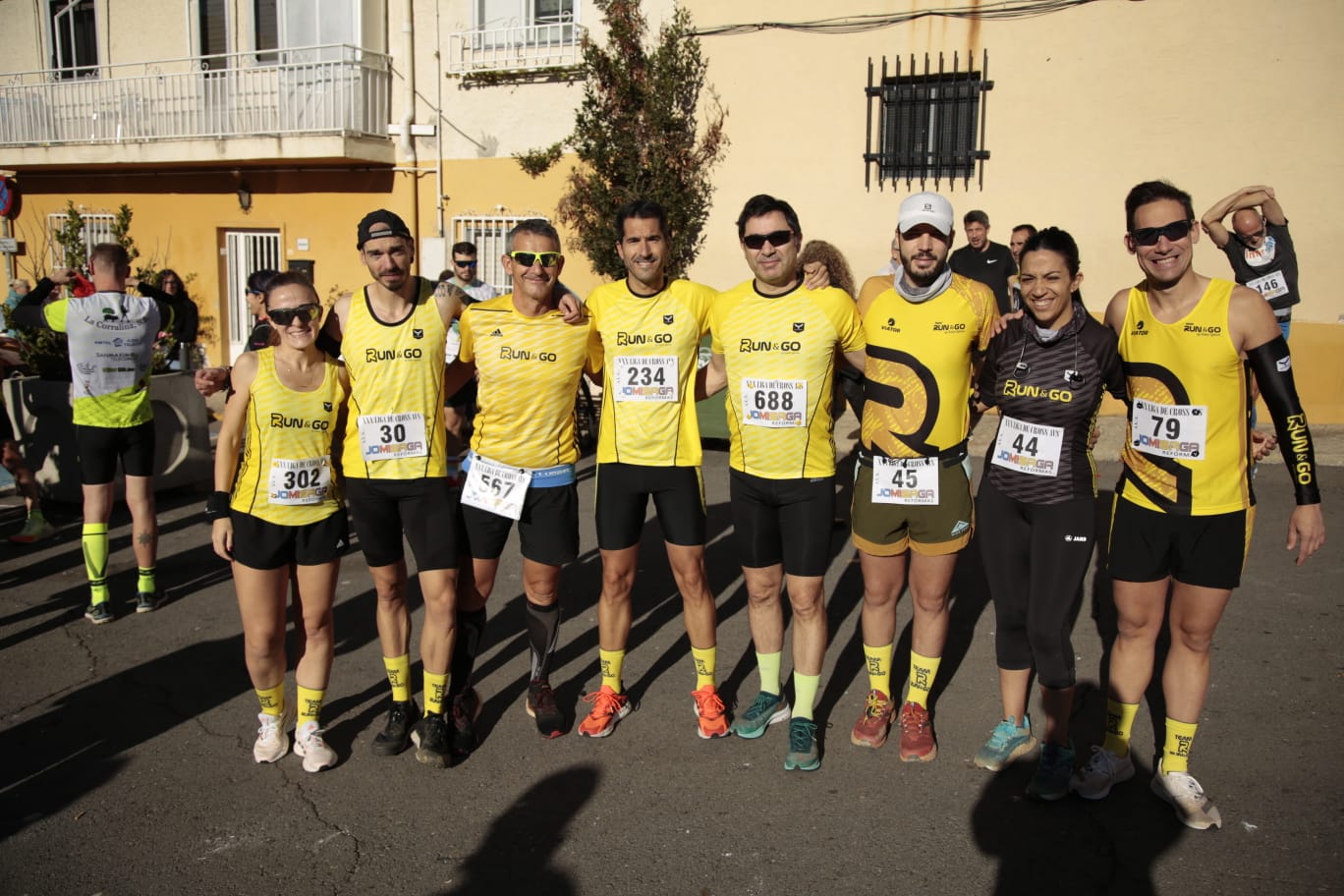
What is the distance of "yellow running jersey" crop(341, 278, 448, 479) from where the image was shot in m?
4.16

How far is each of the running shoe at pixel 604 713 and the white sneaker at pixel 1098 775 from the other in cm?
190

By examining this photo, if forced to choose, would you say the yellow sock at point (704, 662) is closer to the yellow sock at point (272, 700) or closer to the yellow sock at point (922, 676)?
the yellow sock at point (922, 676)

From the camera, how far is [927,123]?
13094 mm

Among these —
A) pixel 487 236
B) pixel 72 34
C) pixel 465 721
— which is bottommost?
pixel 465 721

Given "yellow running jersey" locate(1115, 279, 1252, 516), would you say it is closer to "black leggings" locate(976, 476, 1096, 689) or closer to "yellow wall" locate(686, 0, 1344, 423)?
"black leggings" locate(976, 476, 1096, 689)

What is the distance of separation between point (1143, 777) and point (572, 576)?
3754mm

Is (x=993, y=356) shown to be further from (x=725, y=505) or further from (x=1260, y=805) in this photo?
(x=725, y=505)

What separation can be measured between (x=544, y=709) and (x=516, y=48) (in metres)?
12.9

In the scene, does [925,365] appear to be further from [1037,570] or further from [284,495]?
[284,495]

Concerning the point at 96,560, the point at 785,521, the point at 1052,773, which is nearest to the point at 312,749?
the point at 785,521

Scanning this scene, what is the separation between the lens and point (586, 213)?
14891mm

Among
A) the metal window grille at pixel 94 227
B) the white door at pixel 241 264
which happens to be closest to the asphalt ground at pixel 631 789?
the white door at pixel 241 264

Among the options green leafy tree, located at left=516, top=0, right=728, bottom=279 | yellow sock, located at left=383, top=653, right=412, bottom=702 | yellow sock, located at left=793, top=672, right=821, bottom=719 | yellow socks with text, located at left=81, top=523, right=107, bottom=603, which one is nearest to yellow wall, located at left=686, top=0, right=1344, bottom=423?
green leafy tree, located at left=516, top=0, right=728, bottom=279

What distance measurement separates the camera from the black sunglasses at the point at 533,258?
419 centimetres
